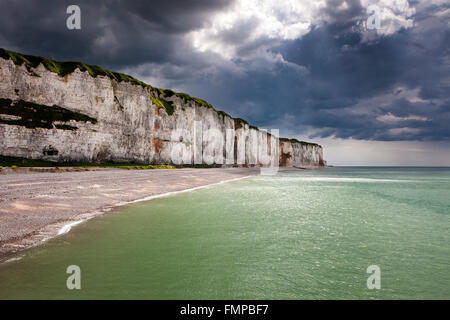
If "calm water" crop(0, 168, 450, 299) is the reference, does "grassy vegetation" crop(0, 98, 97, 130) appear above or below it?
above

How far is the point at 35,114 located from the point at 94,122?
8625 millimetres

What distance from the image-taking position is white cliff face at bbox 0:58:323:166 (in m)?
34.6

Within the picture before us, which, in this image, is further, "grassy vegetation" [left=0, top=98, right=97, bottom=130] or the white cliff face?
the white cliff face

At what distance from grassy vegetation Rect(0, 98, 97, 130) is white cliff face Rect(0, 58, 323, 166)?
111mm

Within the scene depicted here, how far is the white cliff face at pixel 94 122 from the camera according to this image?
34.6 m

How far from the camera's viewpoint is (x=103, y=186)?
19203 mm

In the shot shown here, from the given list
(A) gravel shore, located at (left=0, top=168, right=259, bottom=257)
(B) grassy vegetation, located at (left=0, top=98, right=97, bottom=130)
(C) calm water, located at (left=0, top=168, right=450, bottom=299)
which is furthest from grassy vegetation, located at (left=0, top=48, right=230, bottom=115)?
(C) calm water, located at (left=0, top=168, right=450, bottom=299)

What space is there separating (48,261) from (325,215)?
12929 millimetres

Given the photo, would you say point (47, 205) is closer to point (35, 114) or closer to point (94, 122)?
point (35, 114)

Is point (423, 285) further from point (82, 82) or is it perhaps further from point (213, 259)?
point (82, 82)

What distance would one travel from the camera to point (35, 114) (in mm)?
36219

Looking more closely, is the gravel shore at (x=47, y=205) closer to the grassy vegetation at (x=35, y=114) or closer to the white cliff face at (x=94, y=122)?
the white cliff face at (x=94, y=122)

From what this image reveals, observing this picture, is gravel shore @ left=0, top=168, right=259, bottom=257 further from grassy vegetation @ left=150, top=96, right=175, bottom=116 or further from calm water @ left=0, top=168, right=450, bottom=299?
grassy vegetation @ left=150, top=96, right=175, bottom=116

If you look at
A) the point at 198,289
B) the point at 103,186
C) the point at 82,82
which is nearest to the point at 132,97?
the point at 82,82
